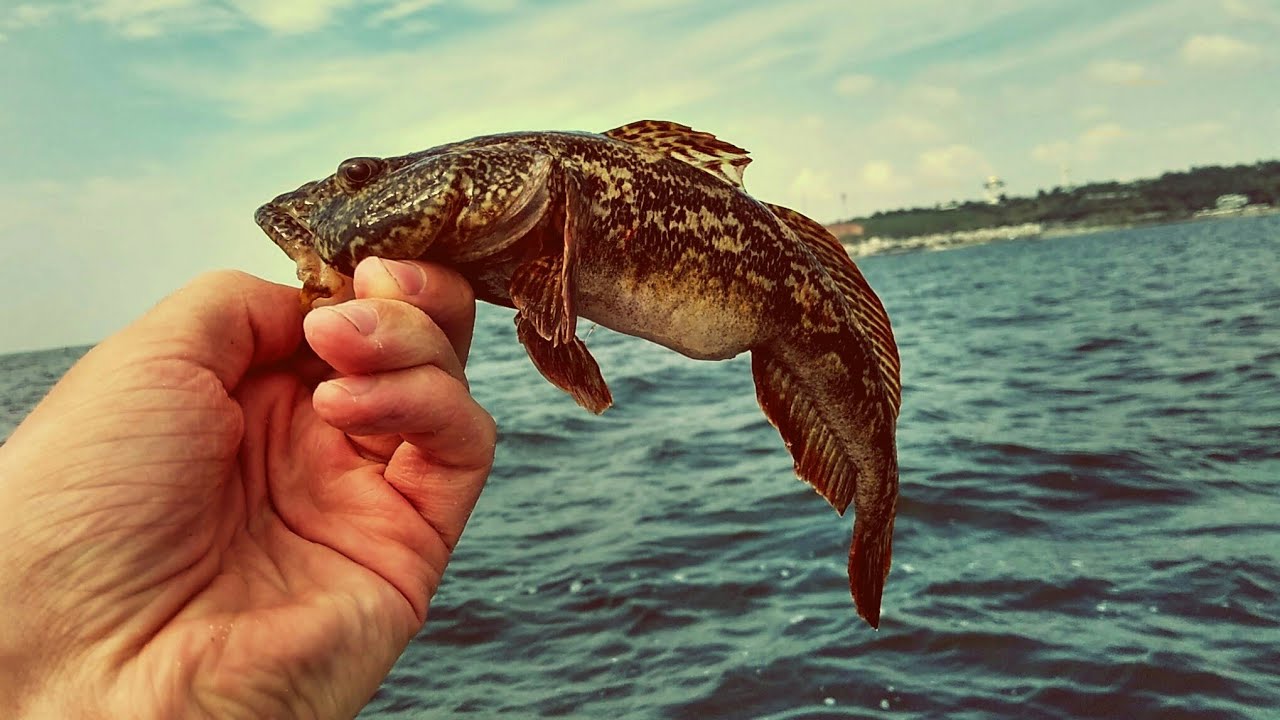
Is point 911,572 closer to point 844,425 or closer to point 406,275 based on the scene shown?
point 844,425

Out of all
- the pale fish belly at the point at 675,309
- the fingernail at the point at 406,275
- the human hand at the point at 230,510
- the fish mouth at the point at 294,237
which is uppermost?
the fish mouth at the point at 294,237

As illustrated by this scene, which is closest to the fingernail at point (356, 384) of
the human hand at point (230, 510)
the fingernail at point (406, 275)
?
the human hand at point (230, 510)

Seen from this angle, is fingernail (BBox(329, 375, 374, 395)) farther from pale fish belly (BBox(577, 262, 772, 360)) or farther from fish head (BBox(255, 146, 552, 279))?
pale fish belly (BBox(577, 262, 772, 360))

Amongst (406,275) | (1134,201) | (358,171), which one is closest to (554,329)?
(406,275)

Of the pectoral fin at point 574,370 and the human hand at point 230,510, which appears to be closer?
the human hand at point 230,510

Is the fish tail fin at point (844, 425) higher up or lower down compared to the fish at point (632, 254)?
lower down

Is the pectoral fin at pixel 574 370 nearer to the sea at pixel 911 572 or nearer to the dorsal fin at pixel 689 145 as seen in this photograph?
the dorsal fin at pixel 689 145

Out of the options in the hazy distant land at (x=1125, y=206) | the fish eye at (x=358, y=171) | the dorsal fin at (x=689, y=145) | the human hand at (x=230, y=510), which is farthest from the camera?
the hazy distant land at (x=1125, y=206)
